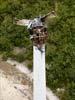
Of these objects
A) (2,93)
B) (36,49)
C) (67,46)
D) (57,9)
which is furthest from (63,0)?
(36,49)

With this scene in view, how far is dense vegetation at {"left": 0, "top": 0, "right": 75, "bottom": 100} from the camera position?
43.0 ft

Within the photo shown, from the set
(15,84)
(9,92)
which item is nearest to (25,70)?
(15,84)

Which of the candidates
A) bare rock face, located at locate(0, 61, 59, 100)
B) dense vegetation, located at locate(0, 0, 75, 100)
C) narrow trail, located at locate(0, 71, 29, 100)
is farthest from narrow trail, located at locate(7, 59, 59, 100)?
narrow trail, located at locate(0, 71, 29, 100)

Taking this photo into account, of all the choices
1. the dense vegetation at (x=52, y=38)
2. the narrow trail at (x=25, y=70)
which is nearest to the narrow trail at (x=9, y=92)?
the narrow trail at (x=25, y=70)

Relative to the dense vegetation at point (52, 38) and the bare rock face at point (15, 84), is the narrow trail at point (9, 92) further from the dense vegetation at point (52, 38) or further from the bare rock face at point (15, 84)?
the dense vegetation at point (52, 38)

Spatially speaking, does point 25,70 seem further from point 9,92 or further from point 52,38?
point 52,38

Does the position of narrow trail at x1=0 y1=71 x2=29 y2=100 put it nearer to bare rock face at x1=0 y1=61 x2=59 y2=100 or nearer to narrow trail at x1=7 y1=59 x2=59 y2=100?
bare rock face at x1=0 y1=61 x2=59 y2=100

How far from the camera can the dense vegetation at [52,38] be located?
1311cm

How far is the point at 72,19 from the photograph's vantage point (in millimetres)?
15578

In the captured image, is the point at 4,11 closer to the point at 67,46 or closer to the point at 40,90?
the point at 67,46

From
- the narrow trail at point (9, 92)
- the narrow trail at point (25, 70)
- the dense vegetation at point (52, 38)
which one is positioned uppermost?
the dense vegetation at point (52, 38)

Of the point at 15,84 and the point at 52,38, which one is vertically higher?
the point at 52,38

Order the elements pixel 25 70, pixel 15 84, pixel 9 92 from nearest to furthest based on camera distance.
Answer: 1. pixel 9 92
2. pixel 15 84
3. pixel 25 70

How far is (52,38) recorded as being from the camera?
15.0m
